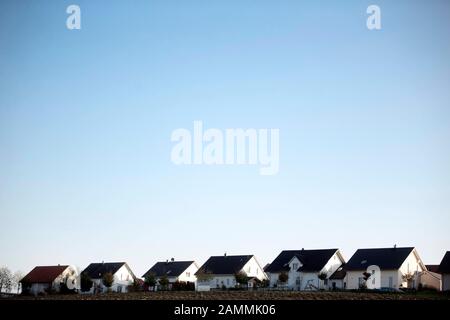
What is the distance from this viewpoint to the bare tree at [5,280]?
95.4 m

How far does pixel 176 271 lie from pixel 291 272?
22.0m

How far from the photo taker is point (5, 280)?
96.3 m

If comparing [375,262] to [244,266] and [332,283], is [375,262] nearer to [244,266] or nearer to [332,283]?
[332,283]

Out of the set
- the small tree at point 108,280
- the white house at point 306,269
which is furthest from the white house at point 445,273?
the small tree at point 108,280

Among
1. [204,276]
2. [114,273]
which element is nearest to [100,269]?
[114,273]

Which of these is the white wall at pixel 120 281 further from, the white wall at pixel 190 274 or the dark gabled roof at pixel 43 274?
the white wall at pixel 190 274

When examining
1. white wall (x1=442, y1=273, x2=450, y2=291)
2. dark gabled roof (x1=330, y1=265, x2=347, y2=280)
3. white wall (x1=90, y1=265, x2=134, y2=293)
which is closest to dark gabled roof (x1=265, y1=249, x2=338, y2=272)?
dark gabled roof (x1=330, y1=265, x2=347, y2=280)

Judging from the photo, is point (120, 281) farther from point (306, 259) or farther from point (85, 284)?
point (306, 259)

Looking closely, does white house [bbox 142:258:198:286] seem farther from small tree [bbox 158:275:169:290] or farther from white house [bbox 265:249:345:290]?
white house [bbox 265:249:345:290]

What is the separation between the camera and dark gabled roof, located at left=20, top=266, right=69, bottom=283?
93.9 meters

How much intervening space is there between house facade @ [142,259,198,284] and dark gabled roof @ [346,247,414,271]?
29156 millimetres

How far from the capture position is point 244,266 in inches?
3654
